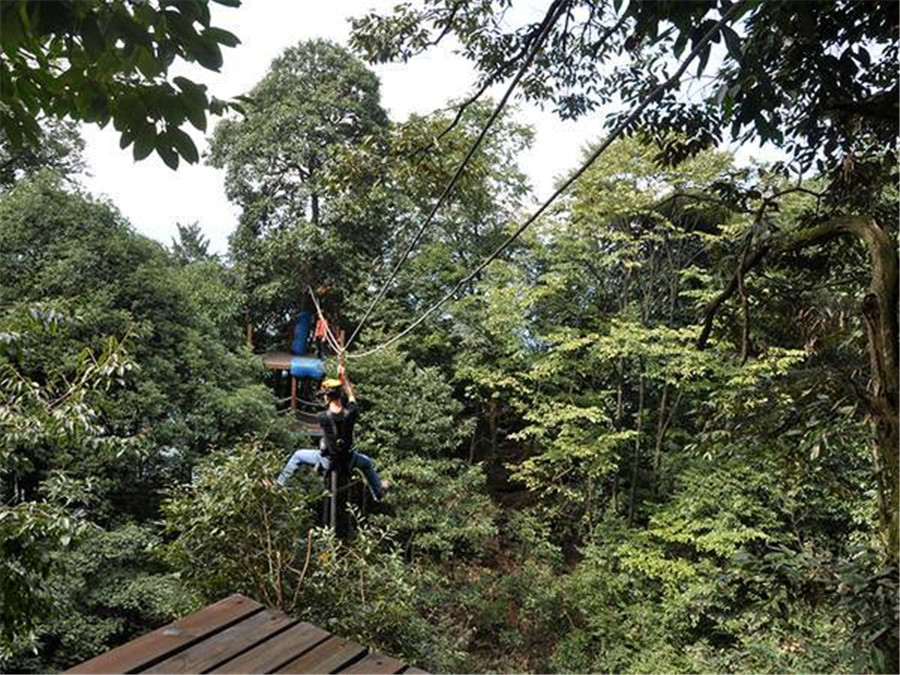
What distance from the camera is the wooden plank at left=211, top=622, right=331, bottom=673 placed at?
34.0 inches

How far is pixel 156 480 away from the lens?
411 cm

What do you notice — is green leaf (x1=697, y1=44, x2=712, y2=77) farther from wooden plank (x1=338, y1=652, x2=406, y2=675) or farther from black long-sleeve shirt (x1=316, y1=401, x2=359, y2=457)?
black long-sleeve shirt (x1=316, y1=401, x2=359, y2=457)

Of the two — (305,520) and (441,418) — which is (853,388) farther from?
(441,418)

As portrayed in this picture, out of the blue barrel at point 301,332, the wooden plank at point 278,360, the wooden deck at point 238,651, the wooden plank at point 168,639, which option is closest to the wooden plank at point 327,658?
the wooden deck at point 238,651

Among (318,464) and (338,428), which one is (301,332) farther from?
(338,428)

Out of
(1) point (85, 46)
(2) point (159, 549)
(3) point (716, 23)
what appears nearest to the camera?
(1) point (85, 46)

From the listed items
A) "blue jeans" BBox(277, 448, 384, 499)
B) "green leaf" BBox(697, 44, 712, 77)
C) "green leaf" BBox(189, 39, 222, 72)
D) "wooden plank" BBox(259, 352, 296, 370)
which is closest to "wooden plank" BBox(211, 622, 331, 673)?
"green leaf" BBox(189, 39, 222, 72)

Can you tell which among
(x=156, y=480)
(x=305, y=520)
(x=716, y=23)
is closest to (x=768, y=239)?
(x=716, y=23)

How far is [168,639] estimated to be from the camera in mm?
912

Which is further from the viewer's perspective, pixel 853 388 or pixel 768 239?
pixel 768 239

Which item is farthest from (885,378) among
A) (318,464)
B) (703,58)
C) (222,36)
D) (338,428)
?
(318,464)

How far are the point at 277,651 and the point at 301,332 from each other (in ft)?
19.6

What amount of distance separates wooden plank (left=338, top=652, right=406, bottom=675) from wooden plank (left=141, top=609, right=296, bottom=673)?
167 millimetres

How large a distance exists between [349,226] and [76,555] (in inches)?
150
